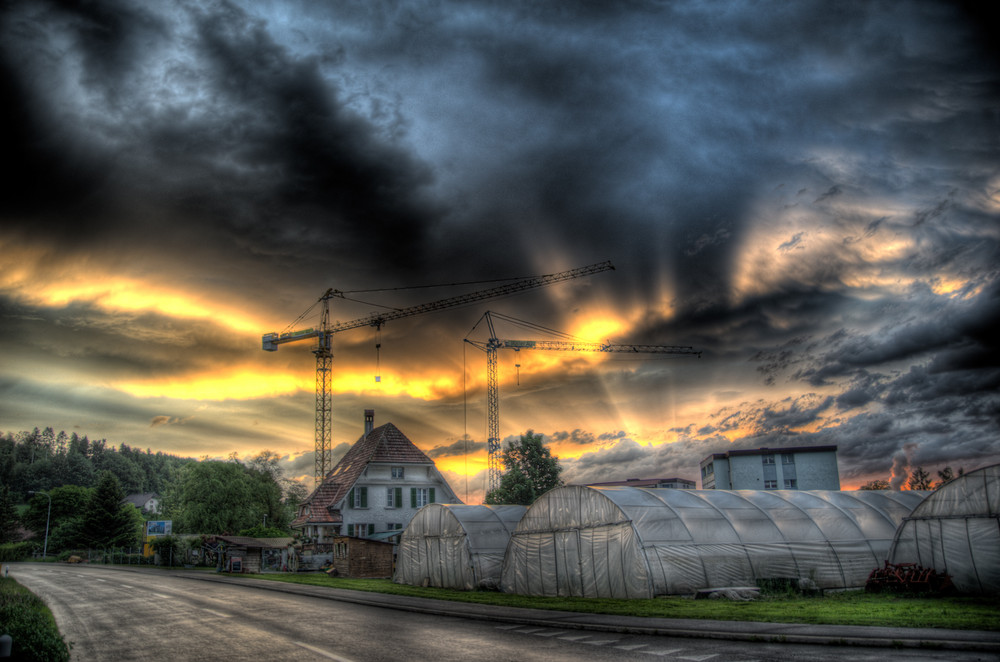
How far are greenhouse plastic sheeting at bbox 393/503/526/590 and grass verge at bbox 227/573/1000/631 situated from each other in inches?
234

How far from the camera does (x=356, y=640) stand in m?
15.3

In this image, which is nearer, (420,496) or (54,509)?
(420,496)

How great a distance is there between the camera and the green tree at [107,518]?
88.0m

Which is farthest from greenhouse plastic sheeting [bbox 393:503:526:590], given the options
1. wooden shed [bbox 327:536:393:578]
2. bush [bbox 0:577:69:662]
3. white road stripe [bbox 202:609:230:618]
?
bush [bbox 0:577:69:662]

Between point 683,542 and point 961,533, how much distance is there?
9.09 meters

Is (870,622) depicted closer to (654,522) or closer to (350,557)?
(654,522)

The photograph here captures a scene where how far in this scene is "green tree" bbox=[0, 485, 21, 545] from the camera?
327ft

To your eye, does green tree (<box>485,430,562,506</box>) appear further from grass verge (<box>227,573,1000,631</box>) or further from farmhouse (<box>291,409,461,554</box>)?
grass verge (<box>227,573,1000,631</box>)

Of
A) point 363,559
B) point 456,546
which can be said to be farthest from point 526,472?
point 456,546

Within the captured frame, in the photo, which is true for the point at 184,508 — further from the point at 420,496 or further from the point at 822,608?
the point at 822,608

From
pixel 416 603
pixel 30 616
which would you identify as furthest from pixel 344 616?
pixel 30 616

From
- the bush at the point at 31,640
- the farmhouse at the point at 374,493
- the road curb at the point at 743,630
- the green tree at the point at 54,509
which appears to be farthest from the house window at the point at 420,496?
the green tree at the point at 54,509

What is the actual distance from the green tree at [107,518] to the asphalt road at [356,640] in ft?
244

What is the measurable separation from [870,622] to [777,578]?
420 inches
